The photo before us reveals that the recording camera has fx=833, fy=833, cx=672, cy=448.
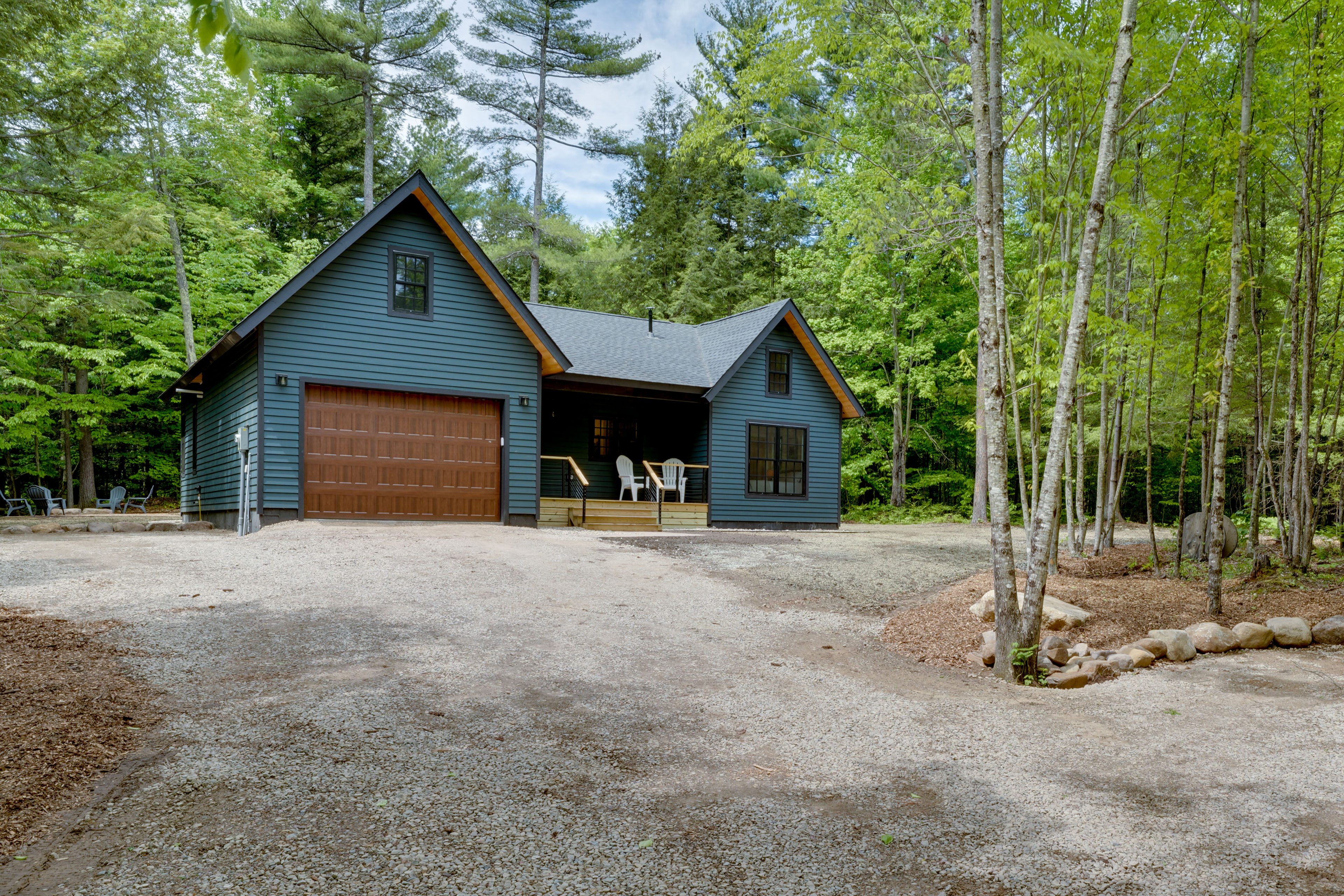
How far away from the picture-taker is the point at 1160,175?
7820 millimetres

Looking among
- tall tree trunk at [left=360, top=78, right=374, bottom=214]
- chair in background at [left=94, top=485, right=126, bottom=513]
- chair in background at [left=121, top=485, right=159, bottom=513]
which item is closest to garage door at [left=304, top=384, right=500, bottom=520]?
chair in background at [left=94, top=485, right=126, bottom=513]

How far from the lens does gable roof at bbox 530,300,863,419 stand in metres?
17.0

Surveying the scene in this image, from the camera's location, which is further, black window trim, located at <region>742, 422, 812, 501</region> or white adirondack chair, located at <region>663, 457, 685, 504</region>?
black window trim, located at <region>742, 422, 812, 501</region>

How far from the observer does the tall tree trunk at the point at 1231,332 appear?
6.57 m

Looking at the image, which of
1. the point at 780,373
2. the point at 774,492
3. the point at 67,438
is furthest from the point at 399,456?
the point at 67,438

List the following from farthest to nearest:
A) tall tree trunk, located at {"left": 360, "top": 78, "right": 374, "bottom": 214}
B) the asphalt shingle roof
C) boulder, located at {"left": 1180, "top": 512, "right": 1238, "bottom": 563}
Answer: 1. tall tree trunk, located at {"left": 360, "top": 78, "right": 374, "bottom": 214}
2. the asphalt shingle roof
3. boulder, located at {"left": 1180, "top": 512, "right": 1238, "bottom": 563}

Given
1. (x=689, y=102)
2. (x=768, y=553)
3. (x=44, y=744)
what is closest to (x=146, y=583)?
(x=44, y=744)

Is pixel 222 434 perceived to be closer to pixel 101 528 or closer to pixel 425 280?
pixel 101 528

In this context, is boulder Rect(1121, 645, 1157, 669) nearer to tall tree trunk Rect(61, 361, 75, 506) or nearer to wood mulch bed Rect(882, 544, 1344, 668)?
wood mulch bed Rect(882, 544, 1344, 668)

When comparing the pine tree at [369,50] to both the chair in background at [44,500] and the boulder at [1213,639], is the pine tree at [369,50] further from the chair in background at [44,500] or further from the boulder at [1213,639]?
the boulder at [1213,639]

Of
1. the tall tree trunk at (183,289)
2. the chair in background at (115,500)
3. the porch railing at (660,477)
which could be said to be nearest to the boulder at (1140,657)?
the porch railing at (660,477)

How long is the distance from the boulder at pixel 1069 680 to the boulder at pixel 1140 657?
53 cm

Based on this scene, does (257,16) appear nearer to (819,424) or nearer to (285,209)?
(285,209)

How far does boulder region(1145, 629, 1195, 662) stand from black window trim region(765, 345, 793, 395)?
501 inches
